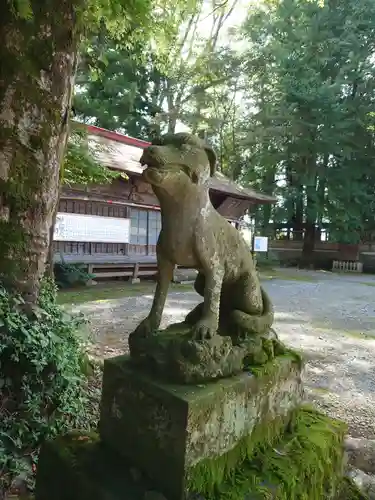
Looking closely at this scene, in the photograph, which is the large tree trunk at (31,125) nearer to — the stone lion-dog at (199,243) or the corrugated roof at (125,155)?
the stone lion-dog at (199,243)

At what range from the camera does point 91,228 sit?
903cm

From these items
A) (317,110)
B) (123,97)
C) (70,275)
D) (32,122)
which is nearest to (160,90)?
(123,97)

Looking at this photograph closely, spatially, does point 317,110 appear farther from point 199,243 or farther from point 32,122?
point 199,243

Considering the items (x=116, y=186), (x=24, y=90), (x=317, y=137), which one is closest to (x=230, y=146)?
(x=317, y=137)

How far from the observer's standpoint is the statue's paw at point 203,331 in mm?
1564

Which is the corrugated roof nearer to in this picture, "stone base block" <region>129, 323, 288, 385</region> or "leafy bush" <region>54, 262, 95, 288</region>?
"leafy bush" <region>54, 262, 95, 288</region>

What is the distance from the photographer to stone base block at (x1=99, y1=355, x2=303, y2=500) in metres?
1.41

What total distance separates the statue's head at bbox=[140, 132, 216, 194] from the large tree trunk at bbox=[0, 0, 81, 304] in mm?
1114

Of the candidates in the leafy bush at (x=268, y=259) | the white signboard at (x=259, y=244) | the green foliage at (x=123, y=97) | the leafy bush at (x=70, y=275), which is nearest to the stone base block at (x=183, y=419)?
the leafy bush at (x=70, y=275)

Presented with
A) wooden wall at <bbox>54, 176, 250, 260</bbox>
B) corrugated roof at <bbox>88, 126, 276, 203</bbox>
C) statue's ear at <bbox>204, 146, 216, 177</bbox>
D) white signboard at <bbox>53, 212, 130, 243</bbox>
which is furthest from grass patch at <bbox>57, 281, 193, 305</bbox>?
statue's ear at <bbox>204, 146, 216, 177</bbox>

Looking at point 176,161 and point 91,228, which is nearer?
point 176,161

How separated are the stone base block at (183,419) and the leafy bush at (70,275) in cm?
712

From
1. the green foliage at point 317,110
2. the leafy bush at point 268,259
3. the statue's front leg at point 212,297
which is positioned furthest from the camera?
the leafy bush at point 268,259

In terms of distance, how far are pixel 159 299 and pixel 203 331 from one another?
1.10ft
